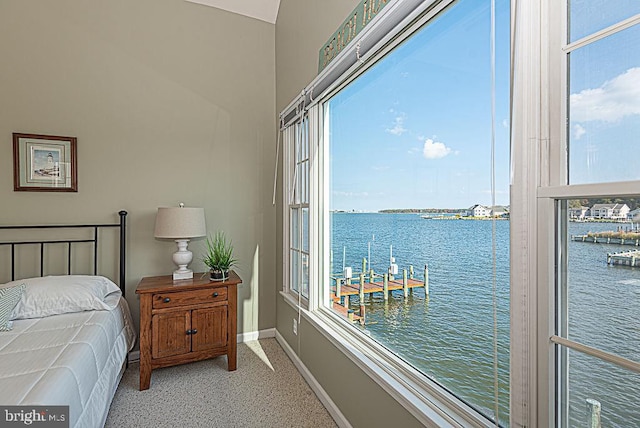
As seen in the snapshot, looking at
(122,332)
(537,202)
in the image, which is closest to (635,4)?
(537,202)

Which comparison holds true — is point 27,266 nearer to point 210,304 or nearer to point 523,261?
point 210,304

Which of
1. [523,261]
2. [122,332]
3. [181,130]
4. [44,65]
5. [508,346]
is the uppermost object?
[44,65]

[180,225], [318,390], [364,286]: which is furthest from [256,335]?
[364,286]

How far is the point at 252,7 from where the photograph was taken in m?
3.34

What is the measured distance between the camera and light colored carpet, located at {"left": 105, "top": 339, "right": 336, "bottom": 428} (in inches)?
83.6

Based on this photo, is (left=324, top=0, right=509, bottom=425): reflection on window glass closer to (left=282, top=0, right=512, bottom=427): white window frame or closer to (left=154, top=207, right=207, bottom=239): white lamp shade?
(left=282, top=0, right=512, bottom=427): white window frame

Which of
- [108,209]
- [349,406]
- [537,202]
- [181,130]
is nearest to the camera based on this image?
[537,202]

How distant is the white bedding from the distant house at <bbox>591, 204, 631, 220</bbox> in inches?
75.3

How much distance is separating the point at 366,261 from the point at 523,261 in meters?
1.06

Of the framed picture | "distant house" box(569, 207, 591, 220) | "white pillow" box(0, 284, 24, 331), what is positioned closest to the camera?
"distant house" box(569, 207, 591, 220)

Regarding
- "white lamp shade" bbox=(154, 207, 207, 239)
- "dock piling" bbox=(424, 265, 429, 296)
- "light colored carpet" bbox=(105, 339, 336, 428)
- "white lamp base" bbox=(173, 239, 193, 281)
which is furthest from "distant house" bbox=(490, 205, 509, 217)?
"white lamp base" bbox=(173, 239, 193, 281)

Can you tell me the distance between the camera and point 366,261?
201 centimetres

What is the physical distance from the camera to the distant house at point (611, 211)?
84 centimetres

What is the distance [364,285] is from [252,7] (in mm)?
2886
